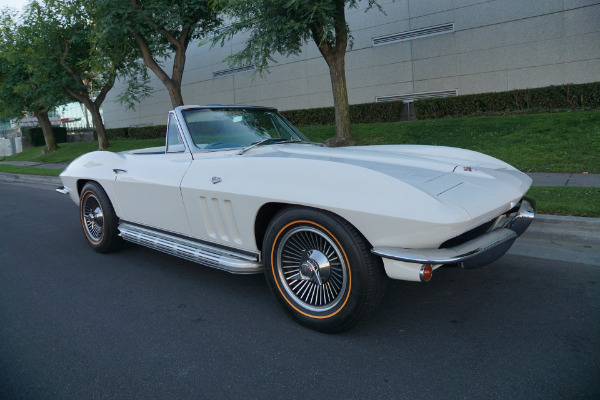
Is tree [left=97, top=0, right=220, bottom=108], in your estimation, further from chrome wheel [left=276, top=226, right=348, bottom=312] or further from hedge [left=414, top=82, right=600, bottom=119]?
chrome wheel [left=276, top=226, right=348, bottom=312]

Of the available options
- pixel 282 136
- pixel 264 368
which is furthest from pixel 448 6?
pixel 264 368

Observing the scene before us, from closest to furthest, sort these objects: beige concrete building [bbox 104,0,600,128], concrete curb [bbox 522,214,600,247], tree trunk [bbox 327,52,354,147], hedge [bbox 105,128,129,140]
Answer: concrete curb [bbox 522,214,600,247] < tree trunk [bbox 327,52,354,147] < beige concrete building [bbox 104,0,600,128] < hedge [bbox 105,128,129,140]

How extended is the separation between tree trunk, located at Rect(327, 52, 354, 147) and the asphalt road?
766cm

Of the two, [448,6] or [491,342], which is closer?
[491,342]

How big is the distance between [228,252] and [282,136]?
1.34 m

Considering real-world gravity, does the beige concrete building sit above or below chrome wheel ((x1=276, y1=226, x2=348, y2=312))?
above

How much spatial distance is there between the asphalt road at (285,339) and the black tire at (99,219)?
1.84 ft

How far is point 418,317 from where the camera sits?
301cm

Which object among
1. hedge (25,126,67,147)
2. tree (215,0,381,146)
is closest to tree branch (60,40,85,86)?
tree (215,0,381,146)

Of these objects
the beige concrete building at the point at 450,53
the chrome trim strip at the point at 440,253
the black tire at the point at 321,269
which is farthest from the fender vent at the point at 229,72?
the chrome trim strip at the point at 440,253

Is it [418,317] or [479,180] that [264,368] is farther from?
[479,180]

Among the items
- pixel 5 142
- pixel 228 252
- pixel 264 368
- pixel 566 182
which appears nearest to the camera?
pixel 264 368

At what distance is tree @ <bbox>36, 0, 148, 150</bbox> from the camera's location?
1410 centimetres

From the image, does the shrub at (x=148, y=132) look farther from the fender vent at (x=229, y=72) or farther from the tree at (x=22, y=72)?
the tree at (x=22, y=72)
